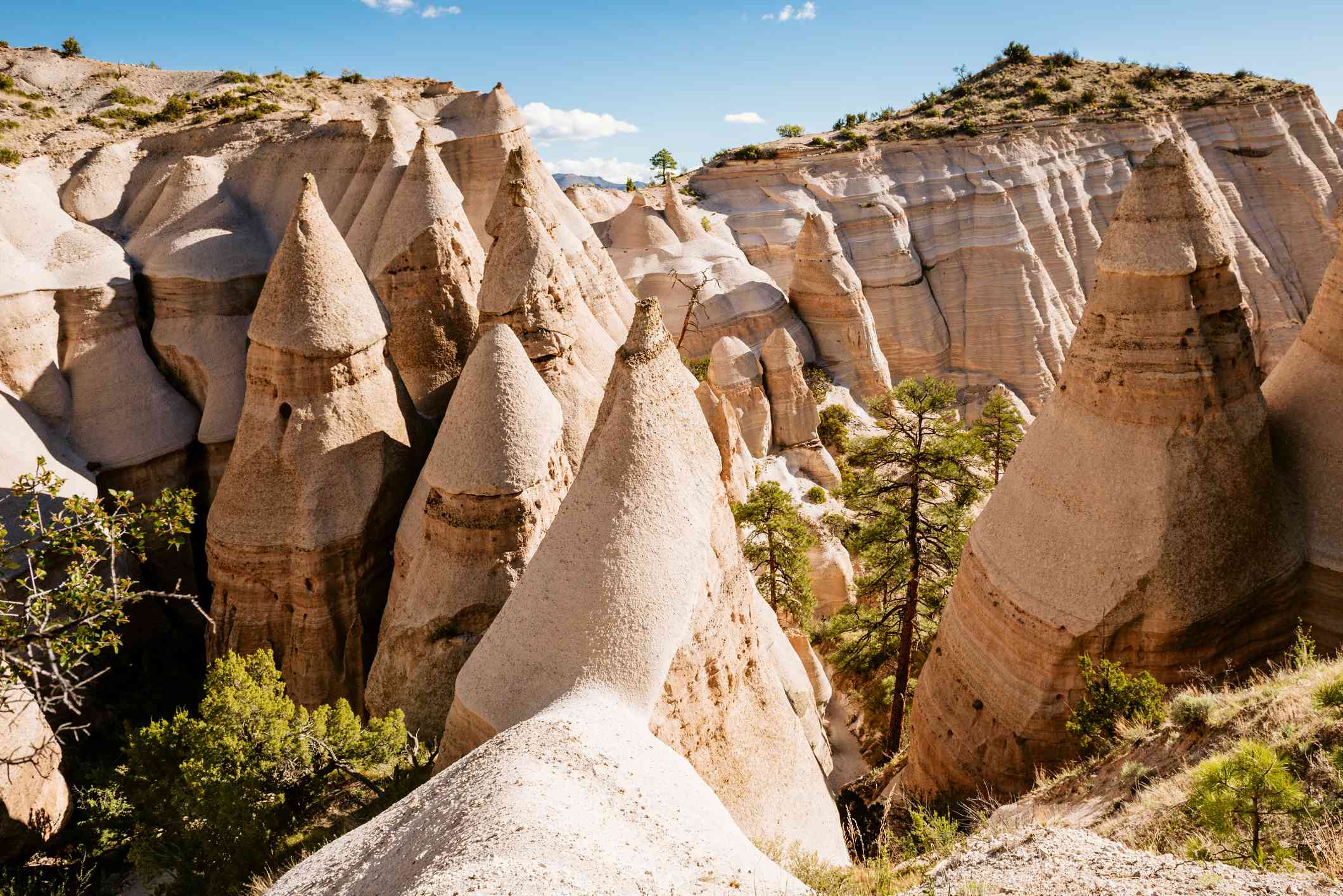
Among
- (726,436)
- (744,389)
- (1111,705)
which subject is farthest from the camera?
(744,389)

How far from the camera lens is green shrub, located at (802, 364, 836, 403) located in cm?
2814

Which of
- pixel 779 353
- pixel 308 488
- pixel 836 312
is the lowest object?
pixel 308 488

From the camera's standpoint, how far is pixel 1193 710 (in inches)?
298

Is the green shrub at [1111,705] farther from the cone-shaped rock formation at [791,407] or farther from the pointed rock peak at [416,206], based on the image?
the cone-shaped rock formation at [791,407]

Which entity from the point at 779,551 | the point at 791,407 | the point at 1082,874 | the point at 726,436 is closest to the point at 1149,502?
the point at 1082,874

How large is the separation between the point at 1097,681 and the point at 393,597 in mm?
8802

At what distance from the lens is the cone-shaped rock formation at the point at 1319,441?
9.46 metres

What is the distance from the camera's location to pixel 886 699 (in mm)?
15164

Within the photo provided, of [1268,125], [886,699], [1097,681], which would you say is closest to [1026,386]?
[1268,125]

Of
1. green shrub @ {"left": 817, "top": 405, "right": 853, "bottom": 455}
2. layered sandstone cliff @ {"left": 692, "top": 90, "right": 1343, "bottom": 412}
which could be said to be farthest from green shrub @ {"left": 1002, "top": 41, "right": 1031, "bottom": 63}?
green shrub @ {"left": 817, "top": 405, "right": 853, "bottom": 455}

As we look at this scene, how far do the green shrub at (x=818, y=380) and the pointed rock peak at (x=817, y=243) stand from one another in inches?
154

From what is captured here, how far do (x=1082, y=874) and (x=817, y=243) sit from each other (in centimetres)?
2704

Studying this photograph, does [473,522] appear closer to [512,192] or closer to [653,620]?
[653,620]

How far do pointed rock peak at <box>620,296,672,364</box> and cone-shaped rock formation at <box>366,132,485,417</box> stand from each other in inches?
292
